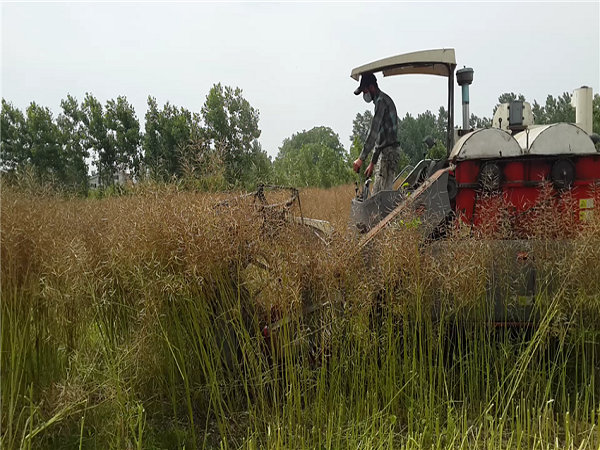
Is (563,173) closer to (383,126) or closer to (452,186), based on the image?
(452,186)

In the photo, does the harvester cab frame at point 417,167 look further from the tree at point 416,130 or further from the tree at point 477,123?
the tree at point 416,130

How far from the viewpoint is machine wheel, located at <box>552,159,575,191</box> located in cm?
380

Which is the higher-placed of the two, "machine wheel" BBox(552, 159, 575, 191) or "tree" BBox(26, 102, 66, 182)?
"tree" BBox(26, 102, 66, 182)

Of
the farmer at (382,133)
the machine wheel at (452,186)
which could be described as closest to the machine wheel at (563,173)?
the machine wheel at (452,186)

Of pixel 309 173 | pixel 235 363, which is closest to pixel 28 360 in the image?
pixel 235 363

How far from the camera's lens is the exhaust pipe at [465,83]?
444 centimetres

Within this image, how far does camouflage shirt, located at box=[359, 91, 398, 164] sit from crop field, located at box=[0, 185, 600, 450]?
1988mm

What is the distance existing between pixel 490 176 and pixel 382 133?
1.29m

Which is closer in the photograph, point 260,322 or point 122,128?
point 260,322

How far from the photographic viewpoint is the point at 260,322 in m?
2.86

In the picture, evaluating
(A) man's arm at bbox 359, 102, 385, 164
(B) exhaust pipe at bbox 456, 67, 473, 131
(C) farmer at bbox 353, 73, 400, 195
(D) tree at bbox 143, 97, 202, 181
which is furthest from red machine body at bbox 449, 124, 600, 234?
(D) tree at bbox 143, 97, 202, 181

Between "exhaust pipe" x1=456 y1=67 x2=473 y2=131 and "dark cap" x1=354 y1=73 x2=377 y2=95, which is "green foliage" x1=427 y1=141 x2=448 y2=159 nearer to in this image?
"exhaust pipe" x1=456 y1=67 x2=473 y2=131

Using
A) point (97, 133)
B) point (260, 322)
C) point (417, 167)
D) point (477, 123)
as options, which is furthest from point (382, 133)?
point (97, 133)

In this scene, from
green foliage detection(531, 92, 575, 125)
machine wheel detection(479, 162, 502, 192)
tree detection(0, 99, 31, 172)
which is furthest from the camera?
green foliage detection(531, 92, 575, 125)
